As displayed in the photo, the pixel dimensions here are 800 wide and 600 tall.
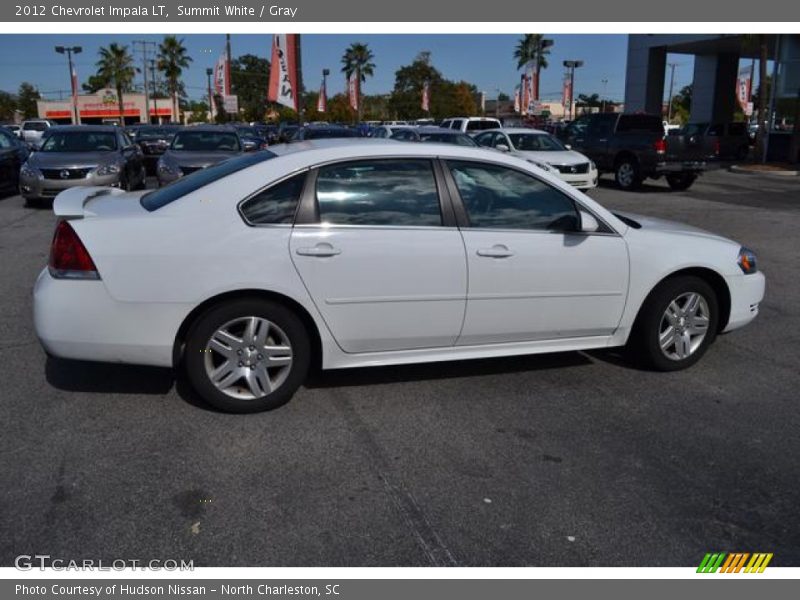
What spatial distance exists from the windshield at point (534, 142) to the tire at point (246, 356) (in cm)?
1342

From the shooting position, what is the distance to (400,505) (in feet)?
11.0

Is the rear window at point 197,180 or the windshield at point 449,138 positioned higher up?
the windshield at point 449,138

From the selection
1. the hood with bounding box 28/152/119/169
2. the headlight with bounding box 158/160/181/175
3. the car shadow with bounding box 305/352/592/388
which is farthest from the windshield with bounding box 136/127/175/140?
the car shadow with bounding box 305/352/592/388

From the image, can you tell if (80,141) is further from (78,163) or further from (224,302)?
(224,302)

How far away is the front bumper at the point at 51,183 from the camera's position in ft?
44.0

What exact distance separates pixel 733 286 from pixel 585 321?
4.04 feet

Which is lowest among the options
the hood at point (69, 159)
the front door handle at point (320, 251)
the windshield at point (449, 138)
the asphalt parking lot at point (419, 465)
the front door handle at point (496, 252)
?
the asphalt parking lot at point (419, 465)

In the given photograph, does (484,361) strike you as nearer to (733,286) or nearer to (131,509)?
(733,286)

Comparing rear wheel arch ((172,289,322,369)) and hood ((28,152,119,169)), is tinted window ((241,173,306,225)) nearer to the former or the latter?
rear wheel arch ((172,289,322,369))

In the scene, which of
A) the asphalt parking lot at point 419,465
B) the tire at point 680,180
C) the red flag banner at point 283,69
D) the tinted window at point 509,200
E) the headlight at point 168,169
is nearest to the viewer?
the asphalt parking lot at point 419,465

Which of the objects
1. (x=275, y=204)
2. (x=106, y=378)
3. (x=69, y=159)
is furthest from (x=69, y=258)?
(x=69, y=159)

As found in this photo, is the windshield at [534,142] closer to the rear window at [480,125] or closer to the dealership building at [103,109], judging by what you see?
the rear window at [480,125]

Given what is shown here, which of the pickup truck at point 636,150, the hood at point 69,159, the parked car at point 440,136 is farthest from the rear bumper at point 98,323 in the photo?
the pickup truck at point 636,150

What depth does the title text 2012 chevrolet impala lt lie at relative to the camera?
4.07m
